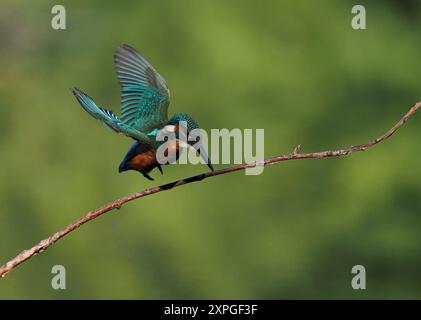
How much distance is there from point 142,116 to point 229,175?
5028 millimetres

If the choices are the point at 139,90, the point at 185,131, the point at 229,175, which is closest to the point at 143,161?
the point at 185,131

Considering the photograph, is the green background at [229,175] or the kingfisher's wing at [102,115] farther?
the green background at [229,175]

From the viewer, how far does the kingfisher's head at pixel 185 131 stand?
2.81 m

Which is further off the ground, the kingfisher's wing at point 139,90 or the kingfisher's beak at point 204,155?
the kingfisher's wing at point 139,90

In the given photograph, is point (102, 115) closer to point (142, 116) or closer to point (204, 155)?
point (204, 155)

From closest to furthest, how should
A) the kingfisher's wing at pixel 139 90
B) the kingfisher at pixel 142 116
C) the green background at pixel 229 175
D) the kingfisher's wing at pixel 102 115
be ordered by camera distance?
the kingfisher's wing at pixel 102 115 → the kingfisher at pixel 142 116 → the kingfisher's wing at pixel 139 90 → the green background at pixel 229 175

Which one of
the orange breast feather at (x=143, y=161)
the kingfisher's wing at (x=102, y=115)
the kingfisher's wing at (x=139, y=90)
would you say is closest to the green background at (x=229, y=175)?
the kingfisher's wing at (x=139, y=90)

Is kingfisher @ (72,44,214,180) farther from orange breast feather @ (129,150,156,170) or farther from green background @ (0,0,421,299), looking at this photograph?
green background @ (0,0,421,299)

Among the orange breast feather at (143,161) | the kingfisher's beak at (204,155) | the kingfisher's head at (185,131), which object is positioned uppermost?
the kingfisher's head at (185,131)

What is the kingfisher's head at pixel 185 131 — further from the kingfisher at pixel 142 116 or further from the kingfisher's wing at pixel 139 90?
the kingfisher's wing at pixel 139 90

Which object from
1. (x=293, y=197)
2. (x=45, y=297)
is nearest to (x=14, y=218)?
(x=45, y=297)

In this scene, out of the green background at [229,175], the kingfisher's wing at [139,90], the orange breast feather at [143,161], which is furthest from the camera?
the green background at [229,175]

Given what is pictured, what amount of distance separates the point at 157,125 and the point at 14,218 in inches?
227

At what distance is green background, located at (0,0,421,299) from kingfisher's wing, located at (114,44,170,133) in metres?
4.00
